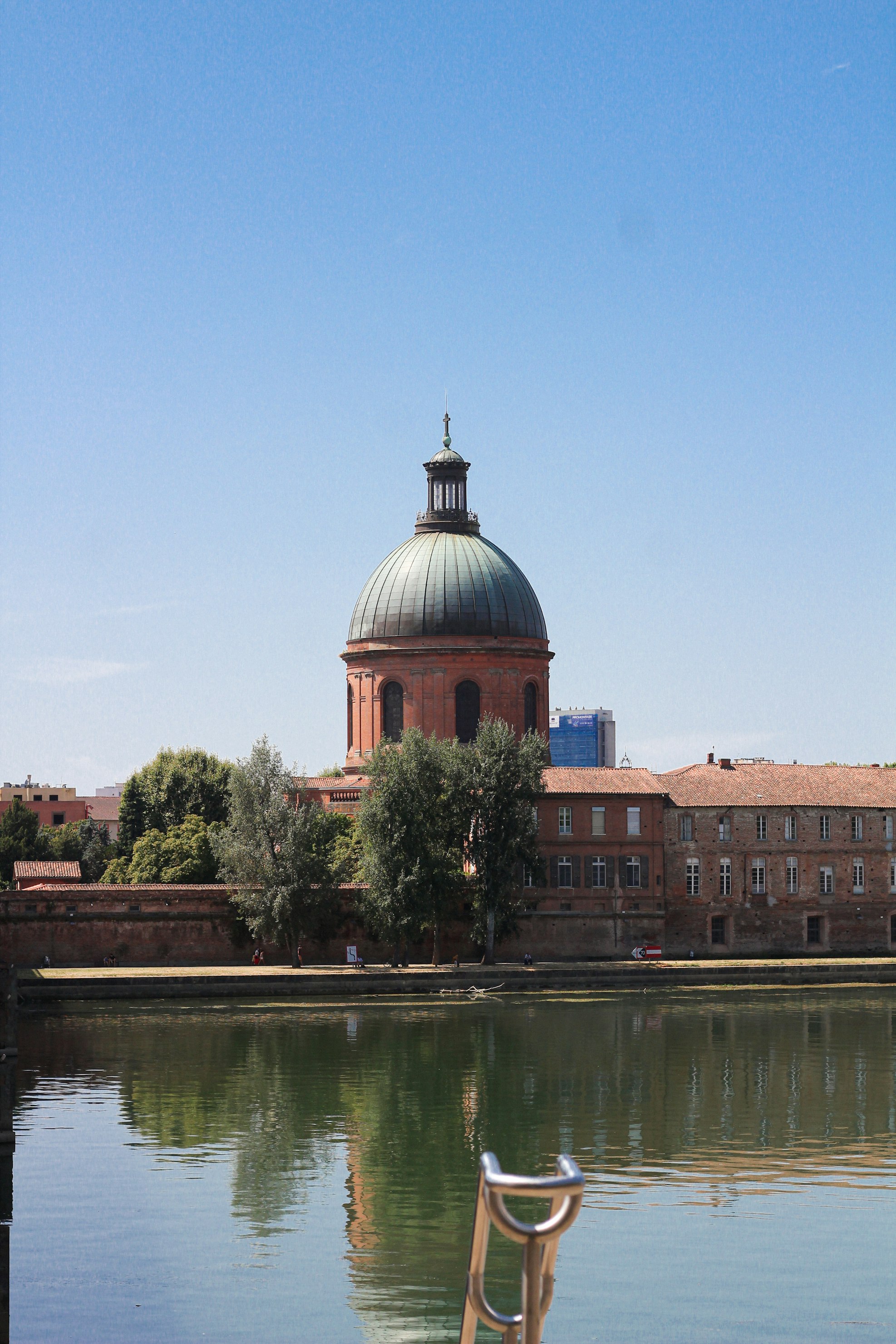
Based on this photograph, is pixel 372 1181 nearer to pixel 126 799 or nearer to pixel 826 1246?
pixel 826 1246

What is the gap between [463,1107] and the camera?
32.2 meters

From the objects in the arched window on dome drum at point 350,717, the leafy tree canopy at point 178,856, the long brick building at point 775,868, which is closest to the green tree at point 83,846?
the leafy tree canopy at point 178,856

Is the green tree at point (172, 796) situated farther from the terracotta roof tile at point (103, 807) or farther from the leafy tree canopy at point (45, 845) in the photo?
the terracotta roof tile at point (103, 807)

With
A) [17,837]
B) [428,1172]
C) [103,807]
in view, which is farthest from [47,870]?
[103,807]

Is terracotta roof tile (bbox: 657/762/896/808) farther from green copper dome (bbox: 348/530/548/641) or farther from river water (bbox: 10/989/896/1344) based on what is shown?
river water (bbox: 10/989/896/1344)

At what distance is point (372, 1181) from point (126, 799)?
50410mm

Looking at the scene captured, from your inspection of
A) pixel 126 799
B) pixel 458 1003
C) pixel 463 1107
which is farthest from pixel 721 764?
pixel 463 1107

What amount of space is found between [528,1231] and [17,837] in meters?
79.8

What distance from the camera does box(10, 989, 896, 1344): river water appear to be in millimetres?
18203

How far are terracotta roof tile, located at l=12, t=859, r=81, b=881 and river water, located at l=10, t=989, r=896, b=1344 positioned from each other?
15826mm

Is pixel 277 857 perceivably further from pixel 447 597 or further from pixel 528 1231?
pixel 528 1231

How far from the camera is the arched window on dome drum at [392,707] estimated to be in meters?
68.4

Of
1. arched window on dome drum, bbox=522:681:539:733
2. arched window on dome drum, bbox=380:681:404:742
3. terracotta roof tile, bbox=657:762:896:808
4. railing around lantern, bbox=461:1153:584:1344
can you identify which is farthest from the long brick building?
railing around lantern, bbox=461:1153:584:1344

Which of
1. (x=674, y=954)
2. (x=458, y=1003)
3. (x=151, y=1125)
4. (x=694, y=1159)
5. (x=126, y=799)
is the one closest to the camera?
(x=694, y=1159)
